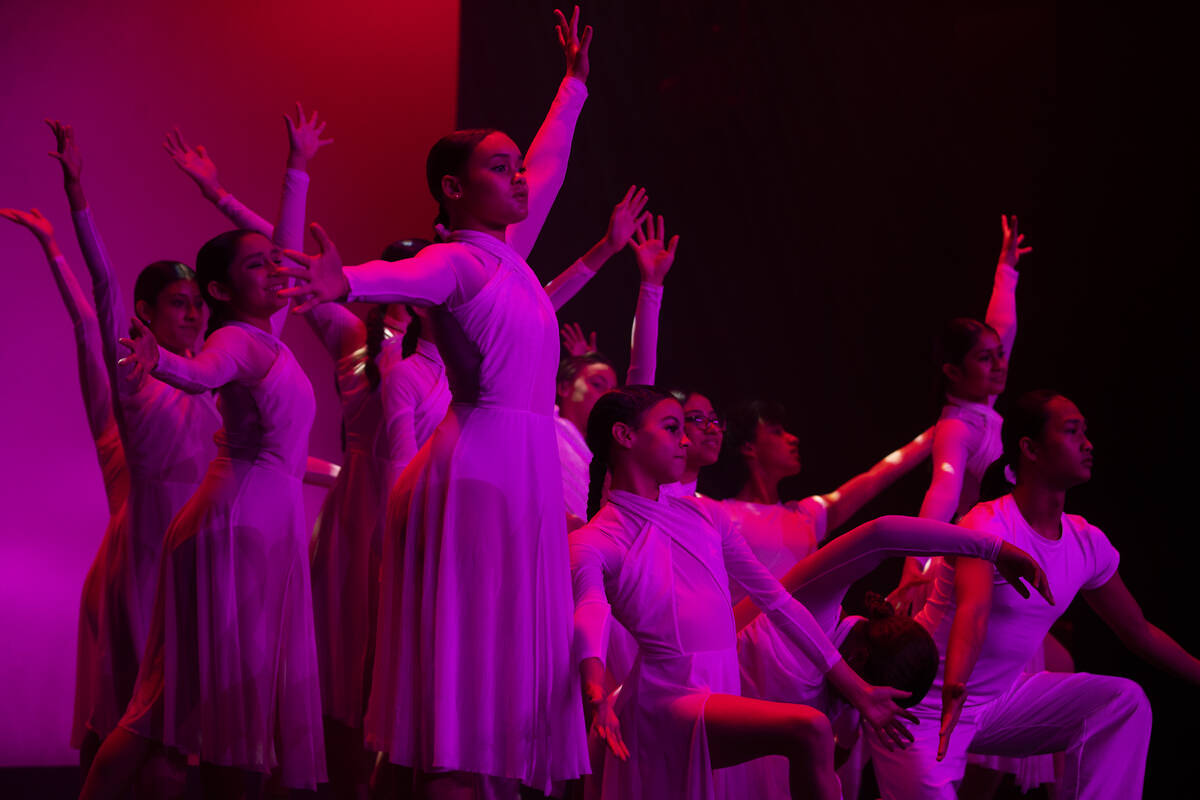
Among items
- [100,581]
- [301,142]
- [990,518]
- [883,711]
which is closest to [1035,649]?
[990,518]

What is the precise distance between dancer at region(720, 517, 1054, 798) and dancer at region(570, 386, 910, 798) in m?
0.18

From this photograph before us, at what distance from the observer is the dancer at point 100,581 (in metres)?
2.99

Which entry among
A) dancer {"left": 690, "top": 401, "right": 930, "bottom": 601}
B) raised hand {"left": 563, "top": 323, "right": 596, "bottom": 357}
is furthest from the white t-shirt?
raised hand {"left": 563, "top": 323, "right": 596, "bottom": 357}

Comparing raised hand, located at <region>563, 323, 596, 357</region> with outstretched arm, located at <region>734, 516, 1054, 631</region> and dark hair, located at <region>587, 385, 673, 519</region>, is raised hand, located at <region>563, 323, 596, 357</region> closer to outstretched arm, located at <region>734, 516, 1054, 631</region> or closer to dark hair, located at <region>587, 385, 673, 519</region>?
dark hair, located at <region>587, 385, 673, 519</region>

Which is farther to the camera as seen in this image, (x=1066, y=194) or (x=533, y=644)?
(x=1066, y=194)

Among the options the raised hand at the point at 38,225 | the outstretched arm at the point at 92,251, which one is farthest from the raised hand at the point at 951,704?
the raised hand at the point at 38,225

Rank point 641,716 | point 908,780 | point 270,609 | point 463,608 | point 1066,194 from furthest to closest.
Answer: point 1066,194 → point 908,780 → point 270,609 → point 641,716 → point 463,608

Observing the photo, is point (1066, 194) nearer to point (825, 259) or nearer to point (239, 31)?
point (825, 259)

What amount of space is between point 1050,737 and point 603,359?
192 centimetres

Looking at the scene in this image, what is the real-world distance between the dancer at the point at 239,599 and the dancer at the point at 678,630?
71 centimetres

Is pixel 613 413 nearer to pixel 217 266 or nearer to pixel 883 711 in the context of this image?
pixel 883 711

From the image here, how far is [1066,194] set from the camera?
4816 millimetres

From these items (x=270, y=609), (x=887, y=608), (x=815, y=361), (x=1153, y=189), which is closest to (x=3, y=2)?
(x=270, y=609)

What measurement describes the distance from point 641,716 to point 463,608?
0.61m
